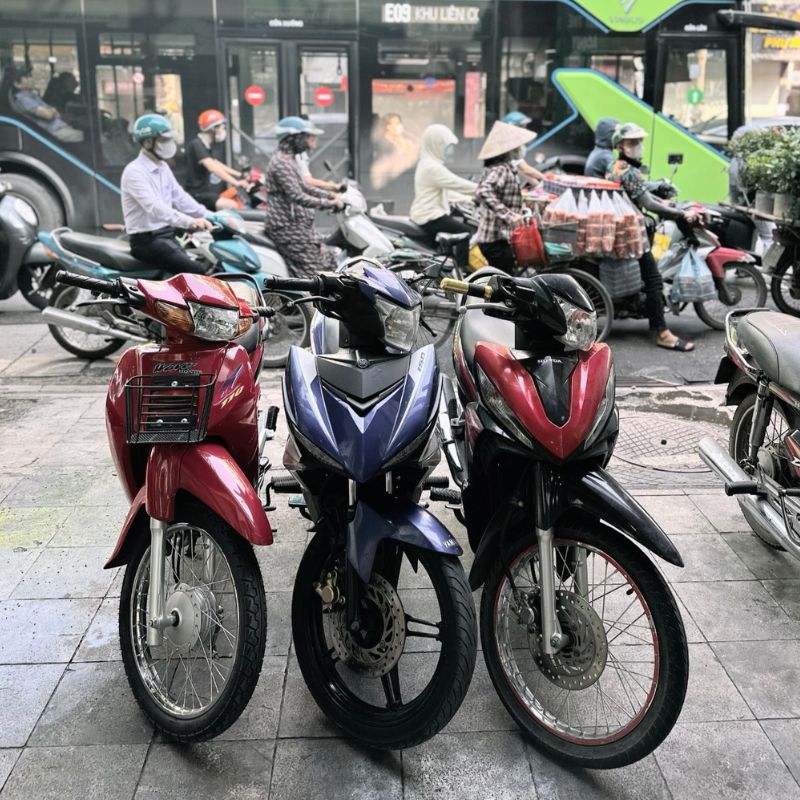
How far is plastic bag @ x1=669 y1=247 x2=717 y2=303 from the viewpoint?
7.78 m

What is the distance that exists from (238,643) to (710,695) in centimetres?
158

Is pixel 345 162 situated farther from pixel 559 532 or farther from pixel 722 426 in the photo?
pixel 559 532

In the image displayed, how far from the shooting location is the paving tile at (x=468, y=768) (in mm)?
2588

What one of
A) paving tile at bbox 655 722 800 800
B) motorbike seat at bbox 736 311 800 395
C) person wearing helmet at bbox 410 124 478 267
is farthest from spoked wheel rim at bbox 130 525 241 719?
person wearing helmet at bbox 410 124 478 267

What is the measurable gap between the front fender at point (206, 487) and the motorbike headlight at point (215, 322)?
0.34 meters

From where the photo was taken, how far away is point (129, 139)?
10531 millimetres

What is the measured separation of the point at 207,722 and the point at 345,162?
9.05 m

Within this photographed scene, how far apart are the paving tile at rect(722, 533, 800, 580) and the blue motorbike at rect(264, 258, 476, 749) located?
1742 mm

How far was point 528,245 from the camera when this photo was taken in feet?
23.1

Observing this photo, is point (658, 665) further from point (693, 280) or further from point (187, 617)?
point (693, 280)

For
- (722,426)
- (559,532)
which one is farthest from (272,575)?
(722,426)

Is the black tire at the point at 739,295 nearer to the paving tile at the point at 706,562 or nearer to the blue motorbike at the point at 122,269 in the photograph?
the blue motorbike at the point at 122,269

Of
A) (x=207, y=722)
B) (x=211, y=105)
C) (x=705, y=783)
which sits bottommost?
(x=705, y=783)

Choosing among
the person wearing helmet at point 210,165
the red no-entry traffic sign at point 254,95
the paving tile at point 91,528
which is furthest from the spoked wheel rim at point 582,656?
the red no-entry traffic sign at point 254,95
